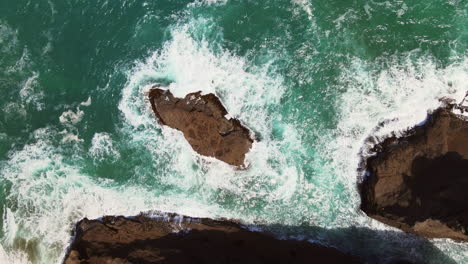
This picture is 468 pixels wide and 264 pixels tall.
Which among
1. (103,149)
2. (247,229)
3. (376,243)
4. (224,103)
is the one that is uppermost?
(224,103)

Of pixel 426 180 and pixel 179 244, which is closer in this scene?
pixel 426 180

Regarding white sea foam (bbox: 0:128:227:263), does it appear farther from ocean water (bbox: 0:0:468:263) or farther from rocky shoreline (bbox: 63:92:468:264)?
rocky shoreline (bbox: 63:92:468:264)

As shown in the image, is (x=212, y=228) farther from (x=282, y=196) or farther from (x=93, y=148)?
(x=93, y=148)

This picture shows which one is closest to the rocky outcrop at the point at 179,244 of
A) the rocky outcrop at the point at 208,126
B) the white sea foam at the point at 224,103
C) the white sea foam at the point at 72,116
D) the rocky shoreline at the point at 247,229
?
the rocky shoreline at the point at 247,229

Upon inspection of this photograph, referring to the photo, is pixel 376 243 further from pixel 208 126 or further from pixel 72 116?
pixel 72 116

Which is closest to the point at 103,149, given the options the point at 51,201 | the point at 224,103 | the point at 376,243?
the point at 51,201

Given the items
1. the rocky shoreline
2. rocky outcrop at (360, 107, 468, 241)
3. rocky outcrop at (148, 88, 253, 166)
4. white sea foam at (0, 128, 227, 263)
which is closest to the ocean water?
white sea foam at (0, 128, 227, 263)
